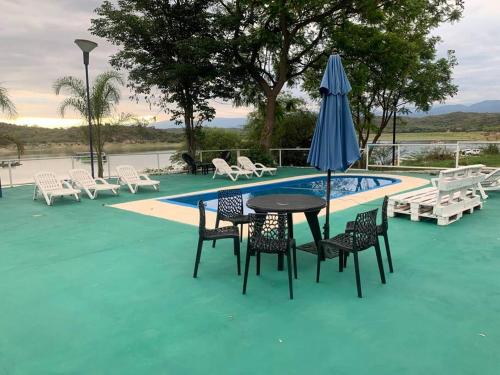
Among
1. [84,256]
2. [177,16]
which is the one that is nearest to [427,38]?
[177,16]

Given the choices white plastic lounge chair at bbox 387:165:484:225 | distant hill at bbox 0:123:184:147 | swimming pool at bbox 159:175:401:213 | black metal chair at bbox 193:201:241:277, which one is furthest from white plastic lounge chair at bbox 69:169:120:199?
white plastic lounge chair at bbox 387:165:484:225

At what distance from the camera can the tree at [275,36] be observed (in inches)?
563

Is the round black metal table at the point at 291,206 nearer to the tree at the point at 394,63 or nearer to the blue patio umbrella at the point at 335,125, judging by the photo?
the blue patio umbrella at the point at 335,125

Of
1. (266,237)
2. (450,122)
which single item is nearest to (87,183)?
(266,237)

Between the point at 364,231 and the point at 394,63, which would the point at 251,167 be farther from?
the point at 364,231

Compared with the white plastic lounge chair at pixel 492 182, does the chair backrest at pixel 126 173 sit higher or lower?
higher

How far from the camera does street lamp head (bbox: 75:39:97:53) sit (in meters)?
9.53

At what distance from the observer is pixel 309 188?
11.5 metres

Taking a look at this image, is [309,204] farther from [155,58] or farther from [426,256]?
[155,58]

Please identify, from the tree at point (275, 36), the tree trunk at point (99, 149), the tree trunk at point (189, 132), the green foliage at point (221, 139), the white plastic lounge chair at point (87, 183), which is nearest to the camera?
the white plastic lounge chair at point (87, 183)

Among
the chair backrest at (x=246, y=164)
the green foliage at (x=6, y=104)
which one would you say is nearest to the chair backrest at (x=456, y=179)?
the chair backrest at (x=246, y=164)

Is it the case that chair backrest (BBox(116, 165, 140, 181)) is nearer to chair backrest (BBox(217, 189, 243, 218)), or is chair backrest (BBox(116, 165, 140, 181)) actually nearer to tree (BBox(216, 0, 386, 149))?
chair backrest (BBox(217, 189, 243, 218))

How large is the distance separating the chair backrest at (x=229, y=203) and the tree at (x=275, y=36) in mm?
10592

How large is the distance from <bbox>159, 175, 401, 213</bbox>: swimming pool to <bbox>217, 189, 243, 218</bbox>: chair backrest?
3.73 meters
